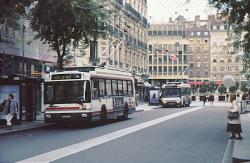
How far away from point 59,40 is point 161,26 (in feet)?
321

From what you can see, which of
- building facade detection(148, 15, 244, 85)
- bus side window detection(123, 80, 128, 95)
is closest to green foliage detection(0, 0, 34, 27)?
bus side window detection(123, 80, 128, 95)

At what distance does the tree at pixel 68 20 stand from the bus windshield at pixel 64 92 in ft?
11.9

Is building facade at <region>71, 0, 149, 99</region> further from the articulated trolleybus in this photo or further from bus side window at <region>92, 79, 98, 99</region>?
bus side window at <region>92, 79, 98, 99</region>

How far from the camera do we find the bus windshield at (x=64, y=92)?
2500 centimetres

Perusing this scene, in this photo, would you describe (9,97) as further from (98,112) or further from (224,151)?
(224,151)

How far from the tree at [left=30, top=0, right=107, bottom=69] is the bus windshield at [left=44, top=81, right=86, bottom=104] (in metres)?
3.62

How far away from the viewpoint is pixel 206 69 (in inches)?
6122

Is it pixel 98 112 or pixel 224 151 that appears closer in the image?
pixel 224 151

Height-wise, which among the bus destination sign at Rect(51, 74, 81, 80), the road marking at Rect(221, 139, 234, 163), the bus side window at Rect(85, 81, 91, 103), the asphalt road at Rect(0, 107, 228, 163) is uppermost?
the bus destination sign at Rect(51, 74, 81, 80)

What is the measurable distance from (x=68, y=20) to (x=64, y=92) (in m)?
4.59

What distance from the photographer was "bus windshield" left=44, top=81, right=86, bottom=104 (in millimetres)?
25000

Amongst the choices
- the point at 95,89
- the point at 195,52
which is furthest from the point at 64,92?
the point at 195,52

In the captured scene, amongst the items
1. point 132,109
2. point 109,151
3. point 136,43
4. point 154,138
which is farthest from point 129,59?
point 109,151

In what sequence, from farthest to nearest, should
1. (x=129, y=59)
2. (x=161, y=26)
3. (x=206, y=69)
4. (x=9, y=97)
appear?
(x=206, y=69) → (x=161, y=26) → (x=129, y=59) → (x=9, y=97)
